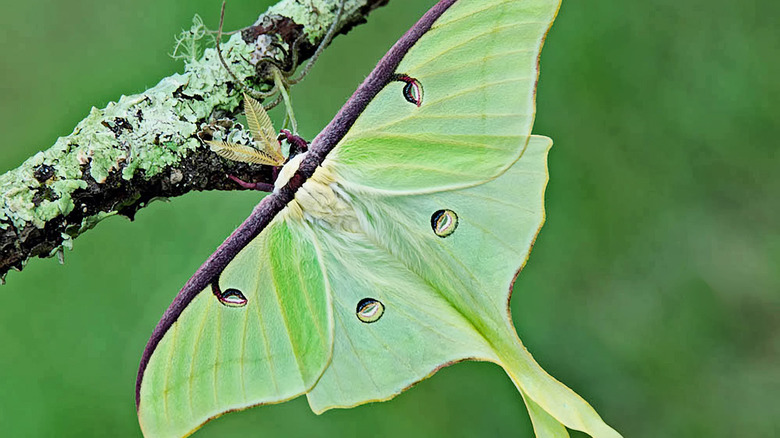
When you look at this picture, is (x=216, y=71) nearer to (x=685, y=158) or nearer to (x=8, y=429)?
(x=8, y=429)

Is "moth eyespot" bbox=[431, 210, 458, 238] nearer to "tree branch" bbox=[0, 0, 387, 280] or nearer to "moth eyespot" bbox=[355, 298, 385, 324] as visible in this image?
"moth eyespot" bbox=[355, 298, 385, 324]

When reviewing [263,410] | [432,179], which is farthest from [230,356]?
[263,410]

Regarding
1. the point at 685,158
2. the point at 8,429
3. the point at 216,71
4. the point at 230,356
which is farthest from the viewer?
the point at 685,158

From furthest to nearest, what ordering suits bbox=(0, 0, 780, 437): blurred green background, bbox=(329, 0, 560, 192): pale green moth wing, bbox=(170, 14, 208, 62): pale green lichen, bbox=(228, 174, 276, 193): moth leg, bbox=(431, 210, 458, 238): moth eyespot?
bbox=(0, 0, 780, 437): blurred green background, bbox=(170, 14, 208, 62): pale green lichen, bbox=(431, 210, 458, 238): moth eyespot, bbox=(228, 174, 276, 193): moth leg, bbox=(329, 0, 560, 192): pale green moth wing

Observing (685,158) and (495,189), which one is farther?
(685,158)

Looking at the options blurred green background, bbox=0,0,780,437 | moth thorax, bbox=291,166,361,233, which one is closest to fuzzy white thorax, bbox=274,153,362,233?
moth thorax, bbox=291,166,361,233

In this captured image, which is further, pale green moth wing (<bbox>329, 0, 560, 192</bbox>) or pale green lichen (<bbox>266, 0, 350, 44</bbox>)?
pale green lichen (<bbox>266, 0, 350, 44</bbox>)

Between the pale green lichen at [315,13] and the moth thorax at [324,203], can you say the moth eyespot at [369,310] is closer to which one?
the moth thorax at [324,203]
